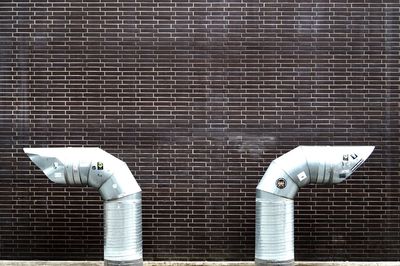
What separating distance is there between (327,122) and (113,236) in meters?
3.45

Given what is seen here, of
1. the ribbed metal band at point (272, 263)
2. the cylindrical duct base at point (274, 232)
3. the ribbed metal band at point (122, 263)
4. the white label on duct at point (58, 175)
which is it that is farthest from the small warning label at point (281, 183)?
the white label on duct at point (58, 175)

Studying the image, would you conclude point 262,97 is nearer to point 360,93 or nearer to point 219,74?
point 219,74

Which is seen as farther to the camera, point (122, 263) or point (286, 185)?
point (286, 185)

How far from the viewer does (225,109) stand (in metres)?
Answer: 8.33

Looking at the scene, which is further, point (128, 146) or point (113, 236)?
point (128, 146)

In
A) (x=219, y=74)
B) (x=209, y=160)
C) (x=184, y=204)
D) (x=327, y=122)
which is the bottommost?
(x=184, y=204)

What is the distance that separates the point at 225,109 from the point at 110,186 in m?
2.17

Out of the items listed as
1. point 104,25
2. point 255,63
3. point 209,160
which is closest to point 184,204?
point 209,160

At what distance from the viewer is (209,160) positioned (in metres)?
8.33

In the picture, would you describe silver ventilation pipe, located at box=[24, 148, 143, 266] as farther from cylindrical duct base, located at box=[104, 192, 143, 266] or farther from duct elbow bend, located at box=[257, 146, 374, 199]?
duct elbow bend, located at box=[257, 146, 374, 199]

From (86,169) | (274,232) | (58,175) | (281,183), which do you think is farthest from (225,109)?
(58,175)

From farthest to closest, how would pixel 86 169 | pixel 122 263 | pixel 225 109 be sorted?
pixel 225 109 → pixel 86 169 → pixel 122 263

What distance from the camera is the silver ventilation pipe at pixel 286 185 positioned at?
6.97 m

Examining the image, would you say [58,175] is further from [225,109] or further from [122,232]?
[225,109]
